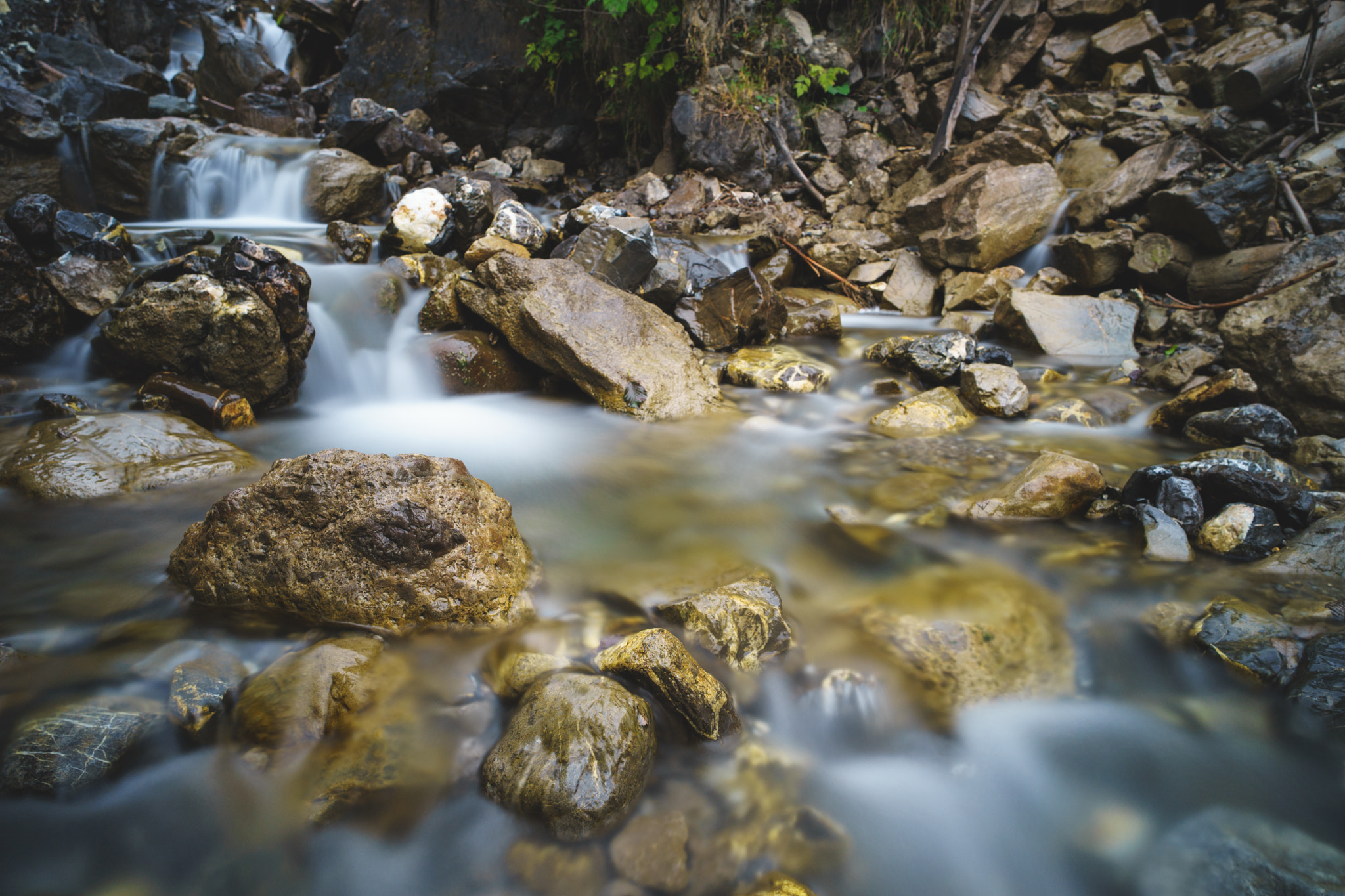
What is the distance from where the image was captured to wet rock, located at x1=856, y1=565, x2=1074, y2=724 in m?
2.14

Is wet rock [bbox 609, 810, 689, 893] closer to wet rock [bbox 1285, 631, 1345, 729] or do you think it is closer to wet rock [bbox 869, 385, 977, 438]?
wet rock [bbox 1285, 631, 1345, 729]

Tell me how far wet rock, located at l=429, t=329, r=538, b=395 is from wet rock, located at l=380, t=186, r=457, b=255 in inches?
58.7

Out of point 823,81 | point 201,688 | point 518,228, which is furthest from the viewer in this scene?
point 823,81

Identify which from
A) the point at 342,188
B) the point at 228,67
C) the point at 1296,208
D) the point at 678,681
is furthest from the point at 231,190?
the point at 1296,208

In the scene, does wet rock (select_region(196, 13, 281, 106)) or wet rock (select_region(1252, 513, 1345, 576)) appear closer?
wet rock (select_region(1252, 513, 1345, 576))

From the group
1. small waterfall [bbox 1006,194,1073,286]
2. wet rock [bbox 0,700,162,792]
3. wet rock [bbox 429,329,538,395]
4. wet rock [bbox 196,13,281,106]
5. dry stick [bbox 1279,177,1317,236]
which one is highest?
wet rock [bbox 196,13,281,106]

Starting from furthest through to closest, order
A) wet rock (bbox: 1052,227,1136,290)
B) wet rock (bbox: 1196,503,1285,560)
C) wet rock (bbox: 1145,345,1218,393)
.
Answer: wet rock (bbox: 1052,227,1136,290), wet rock (bbox: 1145,345,1218,393), wet rock (bbox: 1196,503,1285,560)

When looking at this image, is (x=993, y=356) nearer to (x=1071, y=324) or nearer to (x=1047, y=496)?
(x=1071, y=324)

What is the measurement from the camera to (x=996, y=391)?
14.7 ft

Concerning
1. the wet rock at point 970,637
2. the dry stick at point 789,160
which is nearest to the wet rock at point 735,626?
the wet rock at point 970,637

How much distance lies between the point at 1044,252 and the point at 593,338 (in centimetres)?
559

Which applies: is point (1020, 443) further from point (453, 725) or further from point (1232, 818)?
point (453, 725)

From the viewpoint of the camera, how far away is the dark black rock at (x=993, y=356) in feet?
17.1

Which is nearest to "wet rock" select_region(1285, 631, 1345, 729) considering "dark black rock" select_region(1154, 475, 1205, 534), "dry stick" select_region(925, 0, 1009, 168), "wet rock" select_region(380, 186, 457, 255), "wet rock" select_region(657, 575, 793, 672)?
"dark black rock" select_region(1154, 475, 1205, 534)
